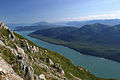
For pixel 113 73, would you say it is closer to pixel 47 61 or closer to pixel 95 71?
pixel 95 71

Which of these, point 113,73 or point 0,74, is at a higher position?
point 0,74

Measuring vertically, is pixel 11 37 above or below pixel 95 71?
above

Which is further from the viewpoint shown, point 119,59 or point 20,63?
point 119,59

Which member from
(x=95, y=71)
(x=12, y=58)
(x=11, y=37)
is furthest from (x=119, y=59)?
(x=12, y=58)

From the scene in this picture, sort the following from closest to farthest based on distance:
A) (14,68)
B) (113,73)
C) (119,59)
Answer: (14,68) → (113,73) → (119,59)

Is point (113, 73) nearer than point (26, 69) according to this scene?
No

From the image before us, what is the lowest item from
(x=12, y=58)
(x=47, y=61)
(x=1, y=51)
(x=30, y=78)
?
(x=47, y=61)

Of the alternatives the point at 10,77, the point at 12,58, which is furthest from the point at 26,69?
the point at 10,77

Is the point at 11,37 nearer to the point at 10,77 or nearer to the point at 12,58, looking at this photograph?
the point at 12,58

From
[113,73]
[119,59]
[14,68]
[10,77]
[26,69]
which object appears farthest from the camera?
[119,59]
